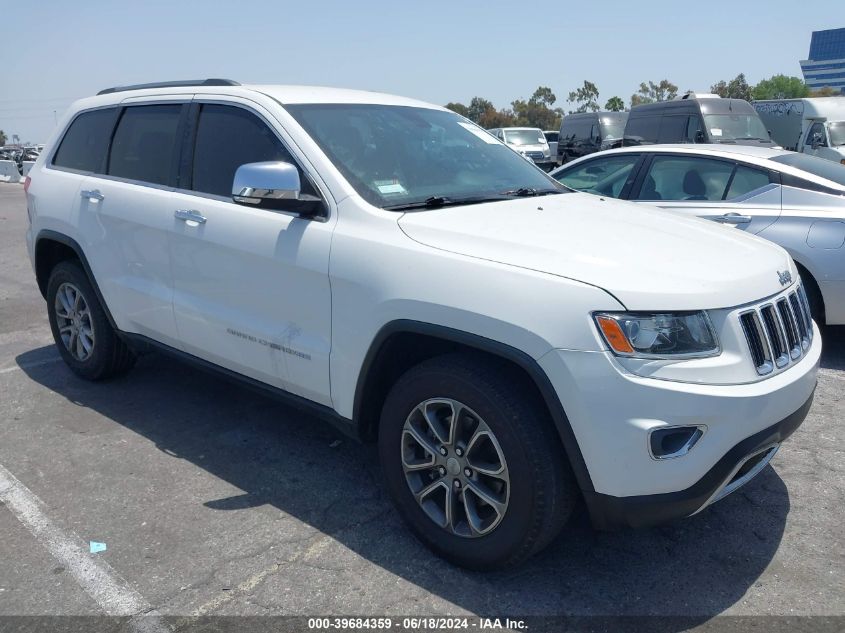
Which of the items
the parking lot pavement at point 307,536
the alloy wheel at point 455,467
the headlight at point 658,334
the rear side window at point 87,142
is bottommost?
the parking lot pavement at point 307,536

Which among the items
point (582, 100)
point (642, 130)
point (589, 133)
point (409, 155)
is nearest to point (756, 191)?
point (409, 155)

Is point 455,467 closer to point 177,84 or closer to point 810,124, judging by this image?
point 177,84

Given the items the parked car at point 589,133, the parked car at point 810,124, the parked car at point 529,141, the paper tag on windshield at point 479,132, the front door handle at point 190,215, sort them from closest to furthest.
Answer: the front door handle at point 190,215
the paper tag on windshield at point 479,132
the parked car at point 810,124
the parked car at point 589,133
the parked car at point 529,141

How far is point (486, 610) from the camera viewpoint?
289 centimetres

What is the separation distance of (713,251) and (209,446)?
2.87 metres

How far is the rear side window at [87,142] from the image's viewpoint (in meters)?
4.97

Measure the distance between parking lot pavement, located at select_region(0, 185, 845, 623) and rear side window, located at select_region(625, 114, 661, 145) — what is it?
12.4 meters

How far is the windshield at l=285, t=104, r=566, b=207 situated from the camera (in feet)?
11.8

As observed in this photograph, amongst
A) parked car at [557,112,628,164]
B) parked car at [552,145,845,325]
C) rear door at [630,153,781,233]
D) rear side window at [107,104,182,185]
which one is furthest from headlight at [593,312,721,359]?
parked car at [557,112,628,164]

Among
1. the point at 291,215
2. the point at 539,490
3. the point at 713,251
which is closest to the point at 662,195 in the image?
the point at 713,251

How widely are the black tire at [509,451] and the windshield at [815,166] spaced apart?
4235 millimetres

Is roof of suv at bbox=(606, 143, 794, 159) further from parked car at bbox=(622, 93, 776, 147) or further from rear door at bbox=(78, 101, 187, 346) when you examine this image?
parked car at bbox=(622, 93, 776, 147)

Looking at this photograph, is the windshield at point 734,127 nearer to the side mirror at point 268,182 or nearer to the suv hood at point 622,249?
the suv hood at point 622,249

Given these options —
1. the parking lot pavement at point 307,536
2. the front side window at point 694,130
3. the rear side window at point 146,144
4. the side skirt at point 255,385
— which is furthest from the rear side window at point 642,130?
the side skirt at point 255,385
